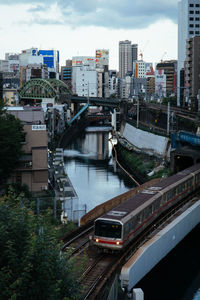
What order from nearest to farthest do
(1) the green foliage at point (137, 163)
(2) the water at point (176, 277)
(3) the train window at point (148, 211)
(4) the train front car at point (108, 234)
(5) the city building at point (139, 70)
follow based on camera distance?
(4) the train front car at point (108, 234) → (2) the water at point (176, 277) → (3) the train window at point (148, 211) → (1) the green foliage at point (137, 163) → (5) the city building at point (139, 70)

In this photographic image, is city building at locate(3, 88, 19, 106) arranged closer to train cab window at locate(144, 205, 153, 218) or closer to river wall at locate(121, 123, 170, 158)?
river wall at locate(121, 123, 170, 158)

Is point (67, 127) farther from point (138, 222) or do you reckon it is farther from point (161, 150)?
point (138, 222)

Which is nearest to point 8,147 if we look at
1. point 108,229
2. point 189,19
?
point 108,229

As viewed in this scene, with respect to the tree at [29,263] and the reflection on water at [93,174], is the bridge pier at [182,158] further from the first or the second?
the tree at [29,263]

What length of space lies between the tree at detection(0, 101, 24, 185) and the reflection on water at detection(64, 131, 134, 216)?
14.8 ft

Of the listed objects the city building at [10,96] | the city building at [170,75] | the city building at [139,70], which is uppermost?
the city building at [139,70]

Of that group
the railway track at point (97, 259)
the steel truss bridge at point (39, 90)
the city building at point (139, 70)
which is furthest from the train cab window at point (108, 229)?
the city building at point (139, 70)

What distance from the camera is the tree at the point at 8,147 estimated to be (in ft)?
77.1

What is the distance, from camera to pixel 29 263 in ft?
25.6

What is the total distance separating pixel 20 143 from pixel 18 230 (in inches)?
677

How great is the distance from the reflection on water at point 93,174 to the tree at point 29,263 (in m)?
11.7

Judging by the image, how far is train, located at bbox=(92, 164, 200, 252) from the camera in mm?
14945

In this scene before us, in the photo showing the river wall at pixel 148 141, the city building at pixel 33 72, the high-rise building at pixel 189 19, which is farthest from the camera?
the city building at pixel 33 72

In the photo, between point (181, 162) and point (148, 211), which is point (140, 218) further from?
point (181, 162)
